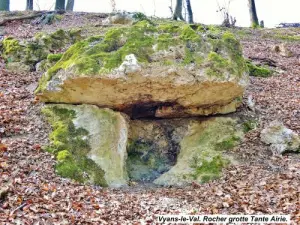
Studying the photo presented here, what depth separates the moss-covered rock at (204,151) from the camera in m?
7.81

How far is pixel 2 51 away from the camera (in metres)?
12.6

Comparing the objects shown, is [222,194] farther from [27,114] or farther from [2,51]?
[2,51]

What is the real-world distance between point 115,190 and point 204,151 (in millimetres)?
2457

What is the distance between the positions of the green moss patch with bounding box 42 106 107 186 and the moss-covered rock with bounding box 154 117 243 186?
1532mm

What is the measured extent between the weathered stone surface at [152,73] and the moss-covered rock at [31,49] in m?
3.43

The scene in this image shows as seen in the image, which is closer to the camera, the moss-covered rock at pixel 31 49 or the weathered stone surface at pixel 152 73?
the weathered stone surface at pixel 152 73

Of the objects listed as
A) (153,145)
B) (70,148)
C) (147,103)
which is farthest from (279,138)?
(70,148)

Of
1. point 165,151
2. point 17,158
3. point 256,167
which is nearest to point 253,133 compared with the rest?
point 256,167

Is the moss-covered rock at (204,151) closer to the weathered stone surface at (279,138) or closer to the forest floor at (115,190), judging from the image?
the forest floor at (115,190)

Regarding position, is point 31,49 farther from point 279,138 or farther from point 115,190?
point 279,138

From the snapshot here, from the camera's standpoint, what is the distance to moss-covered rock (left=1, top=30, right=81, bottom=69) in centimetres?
1198

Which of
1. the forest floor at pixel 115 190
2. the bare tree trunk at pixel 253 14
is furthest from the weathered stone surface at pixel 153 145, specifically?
the bare tree trunk at pixel 253 14

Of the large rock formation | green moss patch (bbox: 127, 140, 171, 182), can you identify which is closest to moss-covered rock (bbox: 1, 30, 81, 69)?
the large rock formation

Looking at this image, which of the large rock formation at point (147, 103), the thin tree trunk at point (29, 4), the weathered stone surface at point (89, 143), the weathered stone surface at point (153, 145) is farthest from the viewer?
the thin tree trunk at point (29, 4)
